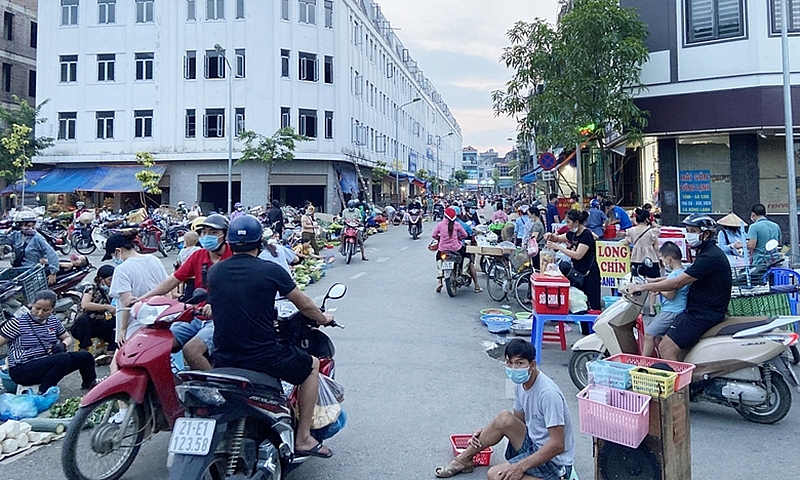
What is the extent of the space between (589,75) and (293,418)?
492 inches

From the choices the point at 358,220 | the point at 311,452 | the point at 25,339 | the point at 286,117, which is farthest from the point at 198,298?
the point at 286,117

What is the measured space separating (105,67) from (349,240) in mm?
25079

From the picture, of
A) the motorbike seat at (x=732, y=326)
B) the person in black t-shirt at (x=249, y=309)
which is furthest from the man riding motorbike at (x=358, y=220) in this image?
the person in black t-shirt at (x=249, y=309)

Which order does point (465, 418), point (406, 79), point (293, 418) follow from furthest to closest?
point (406, 79), point (465, 418), point (293, 418)

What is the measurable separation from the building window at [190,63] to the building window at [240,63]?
7.83ft

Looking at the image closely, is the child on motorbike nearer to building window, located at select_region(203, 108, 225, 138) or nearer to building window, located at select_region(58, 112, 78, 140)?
building window, located at select_region(203, 108, 225, 138)

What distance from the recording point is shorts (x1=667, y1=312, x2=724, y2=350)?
16.2 feet

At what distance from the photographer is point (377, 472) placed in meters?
4.08

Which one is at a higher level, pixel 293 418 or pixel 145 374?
pixel 145 374

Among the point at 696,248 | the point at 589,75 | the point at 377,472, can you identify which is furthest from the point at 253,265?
the point at 589,75

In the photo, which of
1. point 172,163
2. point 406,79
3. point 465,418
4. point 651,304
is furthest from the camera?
point 406,79

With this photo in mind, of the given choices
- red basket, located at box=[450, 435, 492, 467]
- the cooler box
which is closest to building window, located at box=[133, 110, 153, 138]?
the cooler box

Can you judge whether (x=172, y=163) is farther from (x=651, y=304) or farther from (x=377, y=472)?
(x=377, y=472)

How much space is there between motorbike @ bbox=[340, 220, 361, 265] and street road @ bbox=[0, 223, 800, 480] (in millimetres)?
6557
